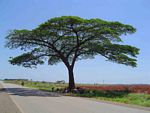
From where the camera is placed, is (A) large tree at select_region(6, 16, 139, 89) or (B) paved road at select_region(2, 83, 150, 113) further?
(A) large tree at select_region(6, 16, 139, 89)

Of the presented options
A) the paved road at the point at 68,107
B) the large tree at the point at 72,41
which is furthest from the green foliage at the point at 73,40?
the paved road at the point at 68,107

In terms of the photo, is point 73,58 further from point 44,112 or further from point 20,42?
point 44,112

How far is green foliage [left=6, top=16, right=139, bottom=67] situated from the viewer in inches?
1884

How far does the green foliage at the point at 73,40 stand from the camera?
47844 mm

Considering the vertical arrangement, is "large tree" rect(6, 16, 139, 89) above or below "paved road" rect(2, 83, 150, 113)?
above

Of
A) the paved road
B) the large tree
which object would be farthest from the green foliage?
the paved road

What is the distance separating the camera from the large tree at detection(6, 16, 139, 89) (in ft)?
157

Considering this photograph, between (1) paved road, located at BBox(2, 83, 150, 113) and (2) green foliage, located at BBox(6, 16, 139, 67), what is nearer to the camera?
(1) paved road, located at BBox(2, 83, 150, 113)

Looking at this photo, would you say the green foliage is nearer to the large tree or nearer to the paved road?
the large tree

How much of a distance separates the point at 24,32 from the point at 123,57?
13.7m

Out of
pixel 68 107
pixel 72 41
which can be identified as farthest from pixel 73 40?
pixel 68 107

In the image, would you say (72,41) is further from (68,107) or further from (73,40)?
(68,107)

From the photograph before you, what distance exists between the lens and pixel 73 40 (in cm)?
5328

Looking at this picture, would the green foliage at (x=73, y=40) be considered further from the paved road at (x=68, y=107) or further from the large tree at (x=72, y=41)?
the paved road at (x=68, y=107)
